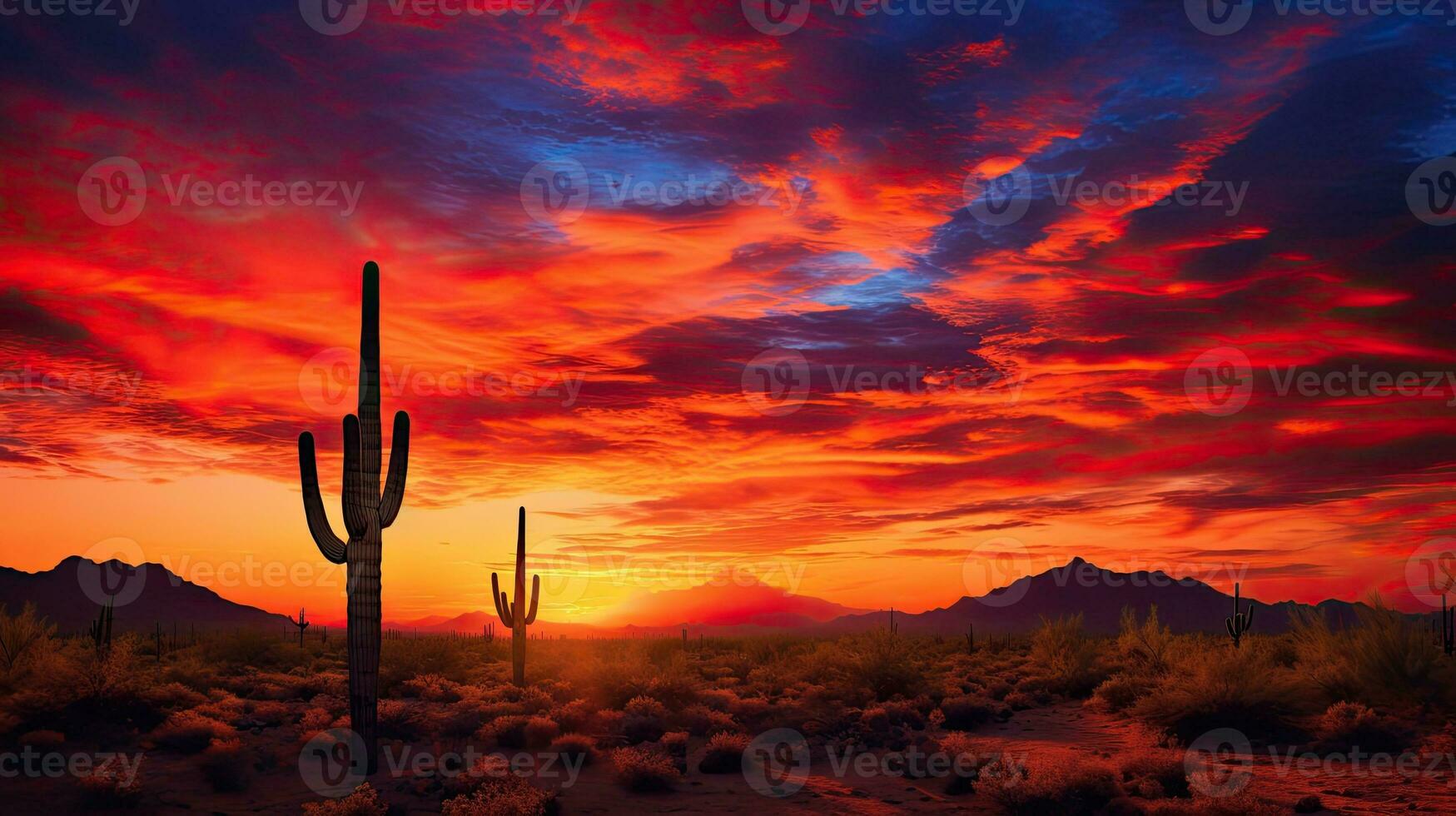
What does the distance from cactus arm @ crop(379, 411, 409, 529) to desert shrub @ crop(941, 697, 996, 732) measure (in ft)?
53.8

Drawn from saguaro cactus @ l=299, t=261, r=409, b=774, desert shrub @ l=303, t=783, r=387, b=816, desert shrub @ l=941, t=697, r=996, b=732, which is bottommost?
desert shrub @ l=941, t=697, r=996, b=732

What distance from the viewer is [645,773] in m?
19.1

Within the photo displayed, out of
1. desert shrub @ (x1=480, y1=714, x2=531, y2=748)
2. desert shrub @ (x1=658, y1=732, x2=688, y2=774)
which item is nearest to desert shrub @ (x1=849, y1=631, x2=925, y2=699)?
desert shrub @ (x1=658, y1=732, x2=688, y2=774)

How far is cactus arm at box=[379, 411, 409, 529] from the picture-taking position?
19.3 m

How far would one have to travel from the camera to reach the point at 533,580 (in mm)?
34406

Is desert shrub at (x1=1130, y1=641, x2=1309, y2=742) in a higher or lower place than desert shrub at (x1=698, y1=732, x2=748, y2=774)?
higher

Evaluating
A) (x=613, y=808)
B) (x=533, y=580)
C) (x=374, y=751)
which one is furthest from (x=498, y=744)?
(x=533, y=580)

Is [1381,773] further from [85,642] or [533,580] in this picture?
[85,642]

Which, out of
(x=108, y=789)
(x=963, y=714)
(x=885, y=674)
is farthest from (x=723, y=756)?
(x=108, y=789)

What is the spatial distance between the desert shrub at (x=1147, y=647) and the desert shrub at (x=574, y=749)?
63.7 feet

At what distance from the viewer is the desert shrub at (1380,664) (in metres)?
23.0

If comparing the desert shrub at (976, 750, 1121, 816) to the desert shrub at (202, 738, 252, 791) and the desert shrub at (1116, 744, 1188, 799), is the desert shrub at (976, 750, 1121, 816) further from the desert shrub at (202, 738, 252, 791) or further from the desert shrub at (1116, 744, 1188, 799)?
the desert shrub at (202, 738, 252, 791)

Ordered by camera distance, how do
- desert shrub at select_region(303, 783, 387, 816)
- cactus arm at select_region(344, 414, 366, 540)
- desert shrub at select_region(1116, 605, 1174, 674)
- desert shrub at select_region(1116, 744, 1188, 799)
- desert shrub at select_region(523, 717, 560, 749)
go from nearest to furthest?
desert shrub at select_region(303, 783, 387, 816) → desert shrub at select_region(1116, 744, 1188, 799) → cactus arm at select_region(344, 414, 366, 540) → desert shrub at select_region(523, 717, 560, 749) → desert shrub at select_region(1116, 605, 1174, 674)

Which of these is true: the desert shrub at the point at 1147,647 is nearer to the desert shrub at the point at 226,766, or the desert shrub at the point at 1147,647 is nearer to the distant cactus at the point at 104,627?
the desert shrub at the point at 226,766
